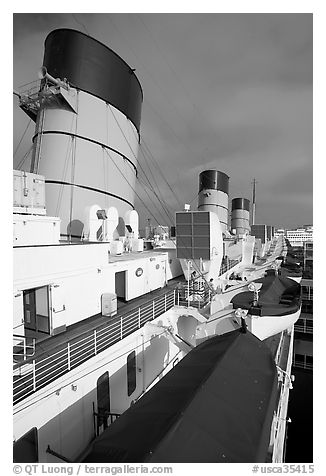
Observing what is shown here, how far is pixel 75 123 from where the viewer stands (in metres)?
11.7

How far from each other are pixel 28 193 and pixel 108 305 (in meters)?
→ 4.24

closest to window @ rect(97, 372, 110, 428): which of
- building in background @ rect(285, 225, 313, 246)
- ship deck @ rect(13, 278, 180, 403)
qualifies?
ship deck @ rect(13, 278, 180, 403)

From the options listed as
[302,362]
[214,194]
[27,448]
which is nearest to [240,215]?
[214,194]

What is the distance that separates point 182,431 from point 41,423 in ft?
10.1

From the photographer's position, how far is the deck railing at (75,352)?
459 centimetres

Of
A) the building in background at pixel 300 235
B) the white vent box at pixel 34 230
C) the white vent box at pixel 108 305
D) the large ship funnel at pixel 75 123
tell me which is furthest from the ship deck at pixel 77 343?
the building in background at pixel 300 235

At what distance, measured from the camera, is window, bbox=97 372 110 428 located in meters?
5.74

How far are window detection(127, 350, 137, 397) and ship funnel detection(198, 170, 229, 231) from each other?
22339 mm

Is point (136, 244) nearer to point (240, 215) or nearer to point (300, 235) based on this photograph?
point (240, 215)

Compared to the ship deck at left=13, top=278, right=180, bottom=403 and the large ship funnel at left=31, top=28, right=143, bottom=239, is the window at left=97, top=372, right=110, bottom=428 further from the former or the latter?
the large ship funnel at left=31, top=28, right=143, bottom=239

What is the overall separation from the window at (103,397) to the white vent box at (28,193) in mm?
4934

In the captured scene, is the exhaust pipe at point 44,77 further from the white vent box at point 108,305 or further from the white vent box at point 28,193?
the white vent box at point 108,305

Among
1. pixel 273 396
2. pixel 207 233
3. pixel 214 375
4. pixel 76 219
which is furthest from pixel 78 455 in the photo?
pixel 76 219

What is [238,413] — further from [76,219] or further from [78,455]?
[76,219]
